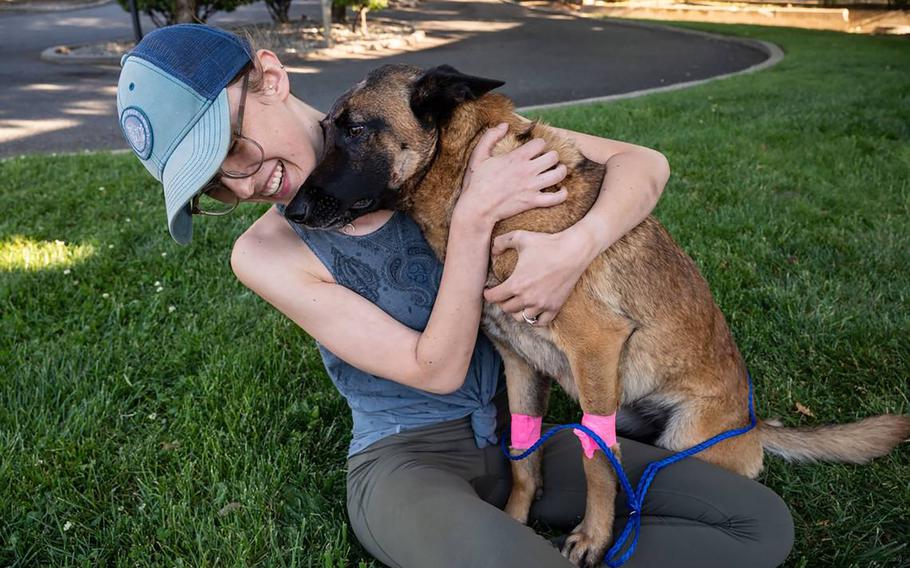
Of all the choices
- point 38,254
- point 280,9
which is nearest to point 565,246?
point 38,254

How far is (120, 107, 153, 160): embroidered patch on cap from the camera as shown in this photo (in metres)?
2.02

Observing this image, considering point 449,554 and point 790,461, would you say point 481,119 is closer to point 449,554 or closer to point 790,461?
point 449,554

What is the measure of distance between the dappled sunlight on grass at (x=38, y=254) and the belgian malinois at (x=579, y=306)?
2.77 meters

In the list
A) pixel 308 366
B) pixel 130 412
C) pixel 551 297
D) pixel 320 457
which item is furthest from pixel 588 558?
pixel 130 412

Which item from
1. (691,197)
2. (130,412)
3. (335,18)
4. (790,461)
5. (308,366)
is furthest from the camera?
(335,18)

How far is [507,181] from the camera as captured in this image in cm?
213

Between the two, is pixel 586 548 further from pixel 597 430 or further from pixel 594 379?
pixel 594 379

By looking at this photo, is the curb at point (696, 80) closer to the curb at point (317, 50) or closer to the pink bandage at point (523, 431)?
the pink bandage at point (523, 431)

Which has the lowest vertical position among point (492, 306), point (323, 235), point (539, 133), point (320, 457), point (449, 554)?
point (320, 457)

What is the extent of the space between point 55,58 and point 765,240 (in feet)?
44.9

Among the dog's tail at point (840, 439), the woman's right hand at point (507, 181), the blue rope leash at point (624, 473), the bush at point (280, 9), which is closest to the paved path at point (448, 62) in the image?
the bush at point (280, 9)

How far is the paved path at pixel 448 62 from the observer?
8734 mm

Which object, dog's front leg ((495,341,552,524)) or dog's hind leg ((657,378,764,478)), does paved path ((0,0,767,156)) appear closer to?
dog's front leg ((495,341,552,524))

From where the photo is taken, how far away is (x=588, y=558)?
2213 mm
